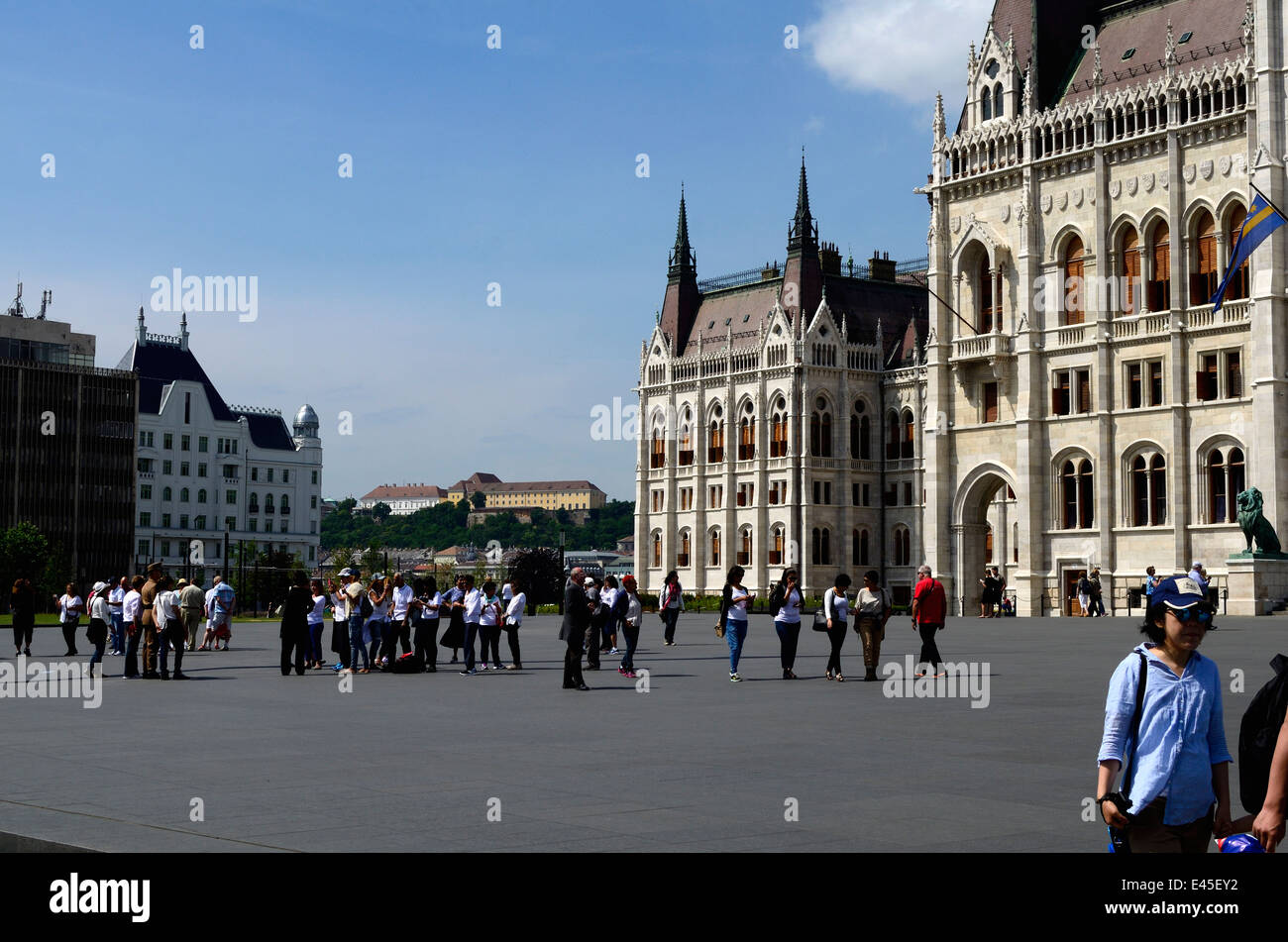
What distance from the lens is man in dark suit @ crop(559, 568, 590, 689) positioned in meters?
23.5

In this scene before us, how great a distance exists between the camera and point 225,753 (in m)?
14.6

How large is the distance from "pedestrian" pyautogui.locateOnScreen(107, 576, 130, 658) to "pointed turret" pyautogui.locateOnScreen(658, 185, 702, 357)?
262ft

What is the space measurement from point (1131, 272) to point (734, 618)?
1649 inches

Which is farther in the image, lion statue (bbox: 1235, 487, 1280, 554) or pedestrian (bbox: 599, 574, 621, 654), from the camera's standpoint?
lion statue (bbox: 1235, 487, 1280, 554)

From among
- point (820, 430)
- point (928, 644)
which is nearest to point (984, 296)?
point (820, 430)

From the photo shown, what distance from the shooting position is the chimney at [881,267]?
114500mm

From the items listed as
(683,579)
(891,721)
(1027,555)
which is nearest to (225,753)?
(891,721)

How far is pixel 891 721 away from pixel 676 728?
8.51ft

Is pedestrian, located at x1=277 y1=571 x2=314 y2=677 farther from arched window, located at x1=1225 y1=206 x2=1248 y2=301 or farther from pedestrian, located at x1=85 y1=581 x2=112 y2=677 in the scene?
arched window, located at x1=1225 y1=206 x2=1248 y2=301

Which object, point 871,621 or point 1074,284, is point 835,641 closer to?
point 871,621

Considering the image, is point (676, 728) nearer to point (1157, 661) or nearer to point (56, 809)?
point (56, 809)

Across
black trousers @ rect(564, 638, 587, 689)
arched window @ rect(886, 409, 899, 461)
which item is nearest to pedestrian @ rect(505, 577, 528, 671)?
black trousers @ rect(564, 638, 587, 689)

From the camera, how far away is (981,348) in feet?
221

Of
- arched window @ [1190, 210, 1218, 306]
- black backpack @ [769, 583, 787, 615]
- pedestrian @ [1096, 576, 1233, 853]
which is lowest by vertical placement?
pedestrian @ [1096, 576, 1233, 853]
